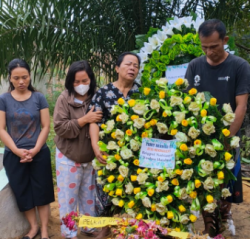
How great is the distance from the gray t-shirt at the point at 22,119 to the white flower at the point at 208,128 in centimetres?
137

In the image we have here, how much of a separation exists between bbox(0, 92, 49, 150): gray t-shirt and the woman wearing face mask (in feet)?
0.62

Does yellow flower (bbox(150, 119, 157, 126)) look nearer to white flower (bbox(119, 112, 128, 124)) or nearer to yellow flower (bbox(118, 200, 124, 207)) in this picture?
white flower (bbox(119, 112, 128, 124))

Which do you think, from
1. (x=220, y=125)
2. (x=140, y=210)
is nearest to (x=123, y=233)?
(x=140, y=210)

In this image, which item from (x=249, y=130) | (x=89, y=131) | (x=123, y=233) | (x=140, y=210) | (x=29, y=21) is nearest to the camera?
(x=123, y=233)

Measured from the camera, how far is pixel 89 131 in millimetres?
2695

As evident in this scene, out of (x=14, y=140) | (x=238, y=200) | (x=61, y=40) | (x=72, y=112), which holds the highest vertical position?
(x=61, y=40)

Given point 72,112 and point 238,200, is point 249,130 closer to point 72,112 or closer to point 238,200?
point 238,200

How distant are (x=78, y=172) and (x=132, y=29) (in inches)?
82.6

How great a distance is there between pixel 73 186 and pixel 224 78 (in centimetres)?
138

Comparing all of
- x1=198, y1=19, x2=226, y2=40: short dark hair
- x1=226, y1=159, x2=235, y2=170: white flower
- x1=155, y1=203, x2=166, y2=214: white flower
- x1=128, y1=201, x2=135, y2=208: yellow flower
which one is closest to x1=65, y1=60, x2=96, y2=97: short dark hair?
x1=198, y1=19, x2=226, y2=40: short dark hair

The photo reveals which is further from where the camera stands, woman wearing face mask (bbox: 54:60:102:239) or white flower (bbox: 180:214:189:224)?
woman wearing face mask (bbox: 54:60:102:239)

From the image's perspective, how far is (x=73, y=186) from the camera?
9.27 feet

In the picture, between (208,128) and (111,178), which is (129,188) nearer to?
(111,178)

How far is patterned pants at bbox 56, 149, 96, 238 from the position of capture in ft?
9.17
